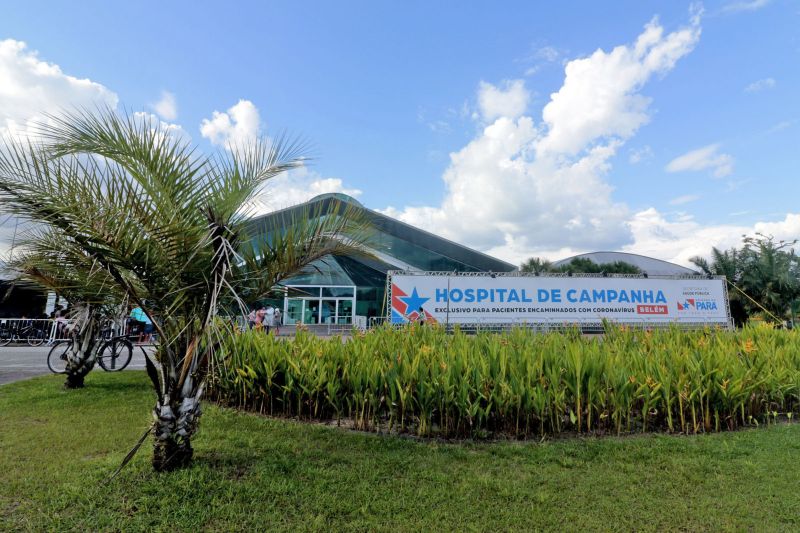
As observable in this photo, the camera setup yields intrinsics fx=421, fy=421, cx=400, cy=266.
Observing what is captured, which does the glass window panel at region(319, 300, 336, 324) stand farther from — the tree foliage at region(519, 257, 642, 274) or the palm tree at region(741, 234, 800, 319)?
Result: the palm tree at region(741, 234, 800, 319)

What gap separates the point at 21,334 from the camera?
614 inches

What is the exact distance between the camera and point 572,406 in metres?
4.34

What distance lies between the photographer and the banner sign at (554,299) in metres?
16.8

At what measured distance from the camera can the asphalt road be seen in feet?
27.3

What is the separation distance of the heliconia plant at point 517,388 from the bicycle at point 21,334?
1535 centimetres

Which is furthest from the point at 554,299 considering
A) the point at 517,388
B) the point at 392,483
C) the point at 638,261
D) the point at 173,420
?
the point at 638,261

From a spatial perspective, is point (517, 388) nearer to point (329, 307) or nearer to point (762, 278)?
point (329, 307)

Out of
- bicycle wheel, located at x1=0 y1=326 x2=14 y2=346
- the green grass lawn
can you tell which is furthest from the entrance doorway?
the green grass lawn

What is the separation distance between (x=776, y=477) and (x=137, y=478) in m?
4.91

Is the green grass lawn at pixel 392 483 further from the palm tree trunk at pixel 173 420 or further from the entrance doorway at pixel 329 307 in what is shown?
the entrance doorway at pixel 329 307

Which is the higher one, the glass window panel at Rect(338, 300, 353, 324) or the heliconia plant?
the glass window panel at Rect(338, 300, 353, 324)

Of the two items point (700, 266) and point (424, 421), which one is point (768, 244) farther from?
point (424, 421)

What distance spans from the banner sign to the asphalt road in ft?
31.4

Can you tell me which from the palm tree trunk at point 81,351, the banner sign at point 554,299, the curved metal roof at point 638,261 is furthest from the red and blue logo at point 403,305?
the curved metal roof at point 638,261
